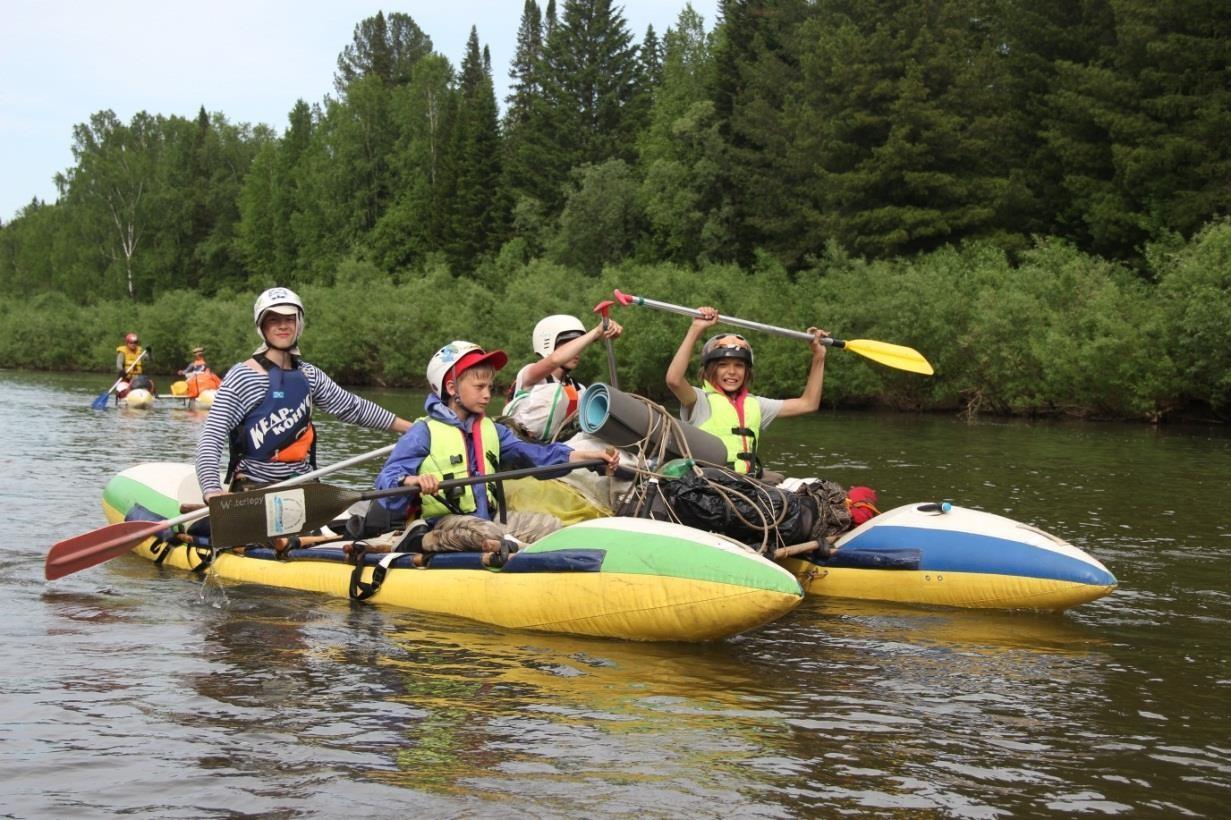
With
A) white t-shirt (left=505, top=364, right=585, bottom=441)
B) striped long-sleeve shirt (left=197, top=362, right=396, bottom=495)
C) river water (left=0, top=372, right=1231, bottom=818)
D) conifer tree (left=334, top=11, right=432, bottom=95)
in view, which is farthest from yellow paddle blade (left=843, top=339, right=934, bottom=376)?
conifer tree (left=334, top=11, right=432, bottom=95)

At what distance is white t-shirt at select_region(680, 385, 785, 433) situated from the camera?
26.3 ft

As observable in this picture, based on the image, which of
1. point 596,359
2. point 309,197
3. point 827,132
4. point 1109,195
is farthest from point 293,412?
point 309,197

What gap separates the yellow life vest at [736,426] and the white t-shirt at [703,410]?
4 centimetres

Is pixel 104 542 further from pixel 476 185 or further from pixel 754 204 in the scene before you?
pixel 476 185

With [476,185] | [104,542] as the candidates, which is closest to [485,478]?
[104,542]

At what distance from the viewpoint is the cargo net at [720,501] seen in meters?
6.99

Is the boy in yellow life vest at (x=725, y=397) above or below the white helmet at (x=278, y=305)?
below

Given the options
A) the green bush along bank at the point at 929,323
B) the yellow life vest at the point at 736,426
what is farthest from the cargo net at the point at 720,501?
the green bush along bank at the point at 929,323

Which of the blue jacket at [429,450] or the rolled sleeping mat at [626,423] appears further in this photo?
the rolled sleeping mat at [626,423]

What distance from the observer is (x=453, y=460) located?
688cm

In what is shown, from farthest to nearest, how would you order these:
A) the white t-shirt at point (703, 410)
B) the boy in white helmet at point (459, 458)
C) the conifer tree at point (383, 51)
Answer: the conifer tree at point (383, 51) < the white t-shirt at point (703, 410) < the boy in white helmet at point (459, 458)

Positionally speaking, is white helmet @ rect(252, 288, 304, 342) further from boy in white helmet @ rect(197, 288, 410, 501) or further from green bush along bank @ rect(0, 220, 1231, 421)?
green bush along bank @ rect(0, 220, 1231, 421)

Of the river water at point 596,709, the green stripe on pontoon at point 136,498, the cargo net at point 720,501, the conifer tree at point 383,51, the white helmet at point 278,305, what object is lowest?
the river water at point 596,709

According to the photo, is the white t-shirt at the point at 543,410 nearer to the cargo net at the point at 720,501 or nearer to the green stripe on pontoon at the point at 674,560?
the cargo net at the point at 720,501
